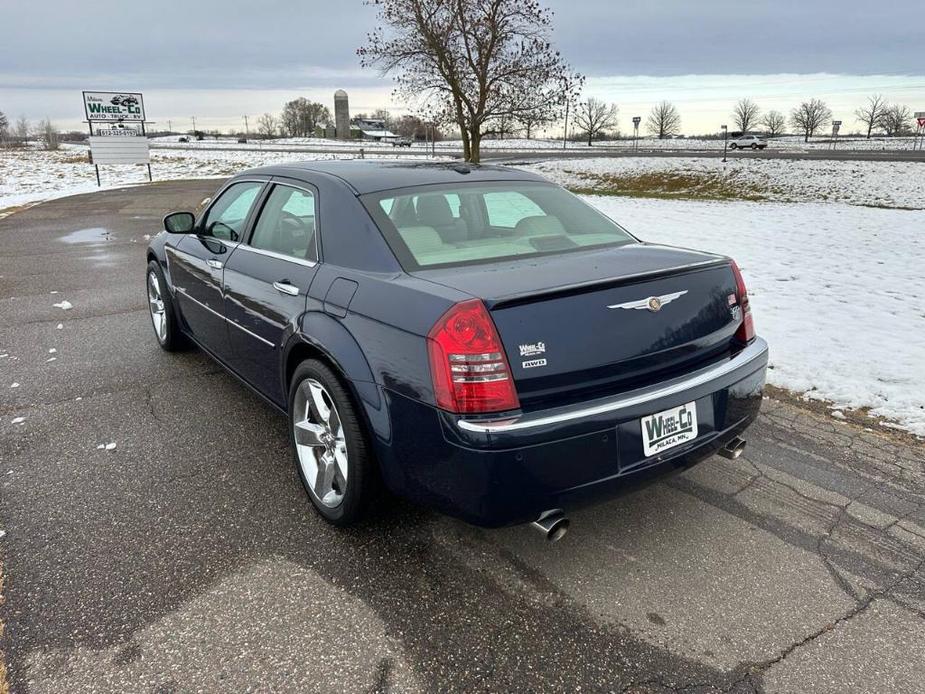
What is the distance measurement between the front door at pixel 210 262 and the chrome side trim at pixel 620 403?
88.8 inches

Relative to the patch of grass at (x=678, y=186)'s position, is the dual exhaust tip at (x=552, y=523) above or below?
below

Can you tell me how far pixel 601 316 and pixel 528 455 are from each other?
22.6 inches

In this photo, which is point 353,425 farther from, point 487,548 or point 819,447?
point 819,447

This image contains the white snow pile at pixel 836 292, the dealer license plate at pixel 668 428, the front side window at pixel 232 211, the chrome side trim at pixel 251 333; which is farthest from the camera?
the white snow pile at pixel 836 292

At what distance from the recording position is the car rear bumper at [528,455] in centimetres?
211

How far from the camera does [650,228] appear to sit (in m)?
12.5

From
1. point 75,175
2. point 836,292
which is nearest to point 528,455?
point 836,292

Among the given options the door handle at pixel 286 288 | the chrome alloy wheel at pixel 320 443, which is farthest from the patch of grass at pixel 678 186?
the chrome alloy wheel at pixel 320 443

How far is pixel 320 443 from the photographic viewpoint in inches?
112

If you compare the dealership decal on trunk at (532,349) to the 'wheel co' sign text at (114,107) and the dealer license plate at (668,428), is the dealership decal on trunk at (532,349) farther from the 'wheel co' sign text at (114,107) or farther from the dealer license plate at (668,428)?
the 'wheel co' sign text at (114,107)

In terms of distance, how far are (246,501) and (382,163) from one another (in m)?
1.93

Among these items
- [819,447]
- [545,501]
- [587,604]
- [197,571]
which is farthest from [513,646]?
[819,447]

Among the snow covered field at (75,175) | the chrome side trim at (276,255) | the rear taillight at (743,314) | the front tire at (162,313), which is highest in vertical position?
the snow covered field at (75,175)

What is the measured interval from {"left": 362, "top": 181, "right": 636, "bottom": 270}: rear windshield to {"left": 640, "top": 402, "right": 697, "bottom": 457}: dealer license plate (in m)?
0.87
